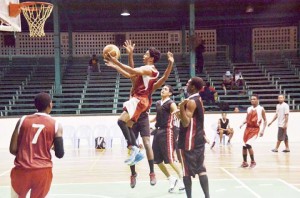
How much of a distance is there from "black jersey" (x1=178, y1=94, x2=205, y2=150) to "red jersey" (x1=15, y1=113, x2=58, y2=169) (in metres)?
2.07

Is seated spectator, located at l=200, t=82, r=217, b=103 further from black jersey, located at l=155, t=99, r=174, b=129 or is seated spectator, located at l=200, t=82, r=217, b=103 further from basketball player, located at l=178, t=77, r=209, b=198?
basketball player, located at l=178, t=77, r=209, b=198

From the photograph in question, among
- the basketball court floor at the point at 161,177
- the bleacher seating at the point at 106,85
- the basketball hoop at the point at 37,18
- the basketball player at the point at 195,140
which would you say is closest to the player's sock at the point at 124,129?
the basketball player at the point at 195,140

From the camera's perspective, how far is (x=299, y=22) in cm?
2403

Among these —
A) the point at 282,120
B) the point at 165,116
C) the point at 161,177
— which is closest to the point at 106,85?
the point at 282,120

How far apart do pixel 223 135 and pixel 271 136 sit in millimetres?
2107

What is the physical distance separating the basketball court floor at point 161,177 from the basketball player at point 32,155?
2876 millimetres

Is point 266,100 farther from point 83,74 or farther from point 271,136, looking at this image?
point 83,74

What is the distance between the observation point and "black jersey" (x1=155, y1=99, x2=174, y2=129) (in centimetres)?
758

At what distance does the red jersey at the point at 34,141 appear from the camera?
4191 mm

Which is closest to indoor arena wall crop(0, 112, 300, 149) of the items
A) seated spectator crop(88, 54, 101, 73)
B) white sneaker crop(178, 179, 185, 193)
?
seated spectator crop(88, 54, 101, 73)

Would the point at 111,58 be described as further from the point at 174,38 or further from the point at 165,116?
the point at 174,38

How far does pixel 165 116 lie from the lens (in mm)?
7629

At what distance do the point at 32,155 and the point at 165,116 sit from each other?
12.2 feet

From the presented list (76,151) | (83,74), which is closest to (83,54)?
(83,74)
